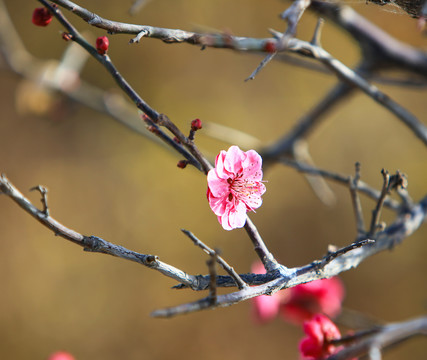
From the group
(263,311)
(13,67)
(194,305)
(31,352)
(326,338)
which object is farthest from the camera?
(31,352)

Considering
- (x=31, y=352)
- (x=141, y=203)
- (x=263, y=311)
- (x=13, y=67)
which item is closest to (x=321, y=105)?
(x=263, y=311)

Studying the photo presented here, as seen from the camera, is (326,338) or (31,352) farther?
(31,352)

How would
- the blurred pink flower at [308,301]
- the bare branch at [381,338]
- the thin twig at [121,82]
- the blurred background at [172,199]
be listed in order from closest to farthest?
the bare branch at [381,338] < the thin twig at [121,82] < the blurred pink flower at [308,301] < the blurred background at [172,199]

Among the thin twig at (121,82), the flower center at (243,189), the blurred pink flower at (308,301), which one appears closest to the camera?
the thin twig at (121,82)

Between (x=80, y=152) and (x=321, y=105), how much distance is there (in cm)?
255

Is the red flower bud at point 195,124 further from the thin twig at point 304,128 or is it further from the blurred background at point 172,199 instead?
the blurred background at point 172,199

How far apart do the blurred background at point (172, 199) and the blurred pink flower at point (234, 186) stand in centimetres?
225

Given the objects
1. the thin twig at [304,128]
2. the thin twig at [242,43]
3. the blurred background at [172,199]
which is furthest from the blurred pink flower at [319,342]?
the blurred background at [172,199]

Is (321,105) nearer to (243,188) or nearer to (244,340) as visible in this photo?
(243,188)

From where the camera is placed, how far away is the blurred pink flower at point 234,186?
2.83 ft

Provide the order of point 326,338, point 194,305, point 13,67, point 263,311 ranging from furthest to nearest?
point 13,67
point 263,311
point 326,338
point 194,305

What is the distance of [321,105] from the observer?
1.68m

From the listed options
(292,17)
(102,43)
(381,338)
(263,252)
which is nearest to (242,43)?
(292,17)

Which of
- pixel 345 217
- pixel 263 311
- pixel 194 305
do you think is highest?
pixel 345 217
